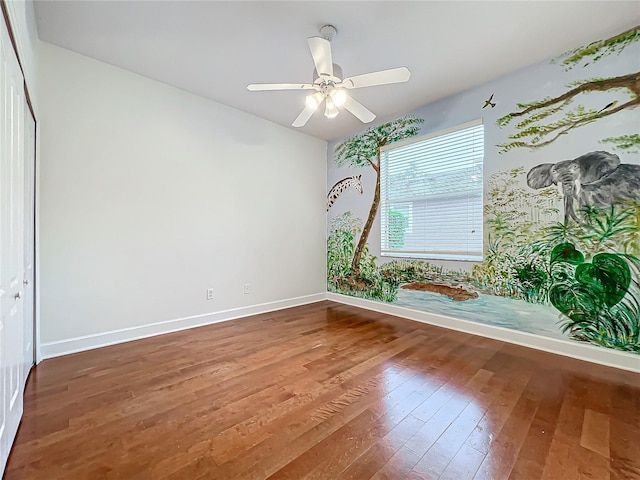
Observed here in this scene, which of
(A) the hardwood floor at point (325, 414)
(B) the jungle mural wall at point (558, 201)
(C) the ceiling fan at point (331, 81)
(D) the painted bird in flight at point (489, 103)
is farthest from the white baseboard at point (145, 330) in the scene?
(D) the painted bird in flight at point (489, 103)

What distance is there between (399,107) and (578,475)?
367 centimetres

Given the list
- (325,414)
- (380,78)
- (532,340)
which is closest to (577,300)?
(532,340)

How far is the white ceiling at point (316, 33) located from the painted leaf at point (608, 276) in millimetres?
1916

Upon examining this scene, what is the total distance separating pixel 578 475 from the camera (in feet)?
4.30

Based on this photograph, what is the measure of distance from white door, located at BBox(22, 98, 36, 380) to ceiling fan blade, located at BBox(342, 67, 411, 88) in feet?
8.06

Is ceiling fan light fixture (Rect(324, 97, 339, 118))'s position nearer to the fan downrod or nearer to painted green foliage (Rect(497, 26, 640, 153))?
the fan downrod

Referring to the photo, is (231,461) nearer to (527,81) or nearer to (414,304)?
(414,304)

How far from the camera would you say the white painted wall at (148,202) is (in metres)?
2.57

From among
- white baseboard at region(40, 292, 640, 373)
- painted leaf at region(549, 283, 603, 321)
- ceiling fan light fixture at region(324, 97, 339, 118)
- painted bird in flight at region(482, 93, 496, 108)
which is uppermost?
painted bird in flight at region(482, 93, 496, 108)

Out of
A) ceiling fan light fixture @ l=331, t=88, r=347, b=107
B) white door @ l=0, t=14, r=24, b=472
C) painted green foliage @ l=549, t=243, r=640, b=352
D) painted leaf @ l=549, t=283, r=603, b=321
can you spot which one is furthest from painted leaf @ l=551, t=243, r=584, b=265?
white door @ l=0, t=14, r=24, b=472

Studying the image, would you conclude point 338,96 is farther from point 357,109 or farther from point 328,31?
point 328,31

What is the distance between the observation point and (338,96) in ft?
7.61

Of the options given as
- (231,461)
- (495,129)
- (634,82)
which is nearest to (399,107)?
(495,129)

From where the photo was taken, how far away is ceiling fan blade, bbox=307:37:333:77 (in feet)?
6.14
